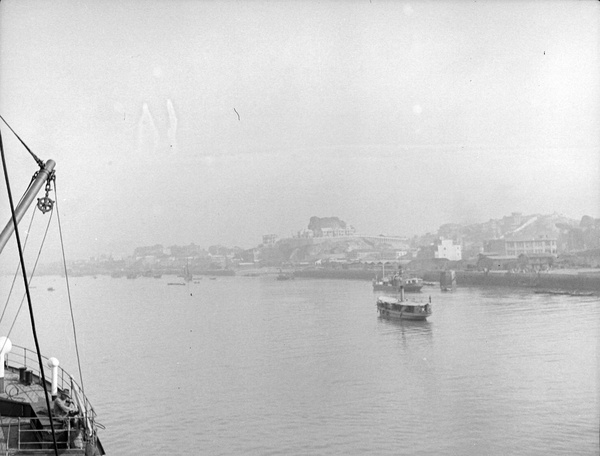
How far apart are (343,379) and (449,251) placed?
28993 mm

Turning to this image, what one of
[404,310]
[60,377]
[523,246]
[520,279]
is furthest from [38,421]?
[523,246]

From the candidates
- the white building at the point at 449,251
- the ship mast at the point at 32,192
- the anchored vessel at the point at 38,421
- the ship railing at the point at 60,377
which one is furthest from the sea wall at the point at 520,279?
the anchored vessel at the point at 38,421

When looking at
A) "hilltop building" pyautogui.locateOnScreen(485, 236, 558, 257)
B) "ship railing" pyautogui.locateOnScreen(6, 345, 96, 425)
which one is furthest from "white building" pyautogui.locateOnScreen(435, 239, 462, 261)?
"ship railing" pyautogui.locateOnScreen(6, 345, 96, 425)

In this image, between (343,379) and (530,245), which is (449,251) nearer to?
(530,245)

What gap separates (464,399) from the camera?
364 inches

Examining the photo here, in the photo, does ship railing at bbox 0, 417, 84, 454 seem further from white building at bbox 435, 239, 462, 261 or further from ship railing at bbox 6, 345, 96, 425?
white building at bbox 435, 239, 462, 261

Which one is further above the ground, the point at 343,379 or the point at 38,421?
the point at 38,421

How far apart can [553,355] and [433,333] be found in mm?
3763

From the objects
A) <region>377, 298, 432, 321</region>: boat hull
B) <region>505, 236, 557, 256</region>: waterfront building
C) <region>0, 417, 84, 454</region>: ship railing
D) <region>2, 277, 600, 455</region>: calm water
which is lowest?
<region>2, 277, 600, 455</region>: calm water

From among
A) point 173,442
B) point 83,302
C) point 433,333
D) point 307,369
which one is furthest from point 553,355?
point 83,302

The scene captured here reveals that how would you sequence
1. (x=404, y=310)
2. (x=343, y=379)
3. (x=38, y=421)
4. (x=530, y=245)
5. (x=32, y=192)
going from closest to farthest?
(x=38, y=421), (x=32, y=192), (x=343, y=379), (x=404, y=310), (x=530, y=245)

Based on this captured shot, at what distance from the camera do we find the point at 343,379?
10.7 meters

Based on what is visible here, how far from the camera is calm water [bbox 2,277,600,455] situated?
23.8ft

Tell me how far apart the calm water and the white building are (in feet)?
51.4
